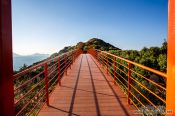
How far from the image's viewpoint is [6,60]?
2000 millimetres

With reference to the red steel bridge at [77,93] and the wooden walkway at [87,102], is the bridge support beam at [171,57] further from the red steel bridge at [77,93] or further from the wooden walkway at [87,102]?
the wooden walkway at [87,102]

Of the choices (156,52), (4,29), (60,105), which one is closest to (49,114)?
(60,105)

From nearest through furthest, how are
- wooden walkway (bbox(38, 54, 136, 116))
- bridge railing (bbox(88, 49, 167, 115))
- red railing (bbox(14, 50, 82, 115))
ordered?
bridge railing (bbox(88, 49, 167, 115)) → red railing (bbox(14, 50, 82, 115)) → wooden walkway (bbox(38, 54, 136, 116))

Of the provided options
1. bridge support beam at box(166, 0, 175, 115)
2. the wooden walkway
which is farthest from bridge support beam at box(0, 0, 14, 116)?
the wooden walkway

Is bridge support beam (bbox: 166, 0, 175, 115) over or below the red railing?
over

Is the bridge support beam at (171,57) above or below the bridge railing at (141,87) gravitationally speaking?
above

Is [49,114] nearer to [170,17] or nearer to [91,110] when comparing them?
[91,110]

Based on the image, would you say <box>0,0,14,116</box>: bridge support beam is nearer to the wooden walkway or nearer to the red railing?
the red railing

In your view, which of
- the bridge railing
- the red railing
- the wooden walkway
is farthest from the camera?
the wooden walkway

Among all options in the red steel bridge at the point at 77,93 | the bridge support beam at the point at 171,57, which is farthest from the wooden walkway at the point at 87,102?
the bridge support beam at the point at 171,57

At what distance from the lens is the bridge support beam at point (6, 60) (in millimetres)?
1925

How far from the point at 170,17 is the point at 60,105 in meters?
4.01

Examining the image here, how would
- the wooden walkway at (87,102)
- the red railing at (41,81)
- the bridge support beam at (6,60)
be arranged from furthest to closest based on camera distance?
the wooden walkway at (87,102) → the red railing at (41,81) → the bridge support beam at (6,60)

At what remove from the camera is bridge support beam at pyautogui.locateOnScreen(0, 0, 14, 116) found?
75.8 inches
